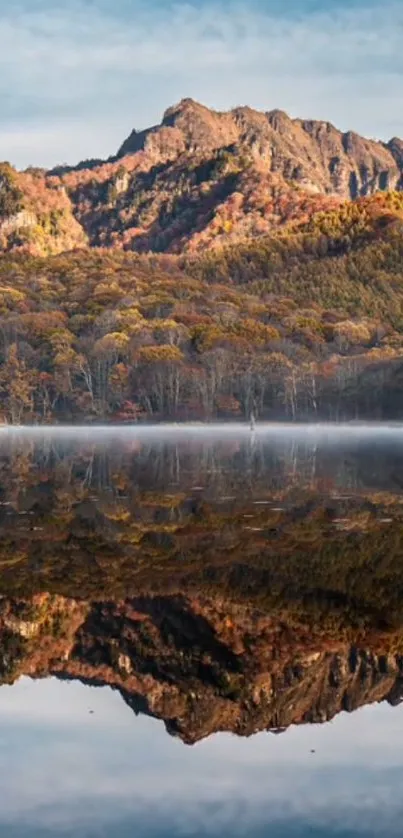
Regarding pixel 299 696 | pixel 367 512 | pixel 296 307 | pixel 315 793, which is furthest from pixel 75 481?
pixel 296 307

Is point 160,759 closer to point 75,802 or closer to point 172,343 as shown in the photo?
point 75,802

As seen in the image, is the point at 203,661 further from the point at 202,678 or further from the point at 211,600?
the point at 211,600

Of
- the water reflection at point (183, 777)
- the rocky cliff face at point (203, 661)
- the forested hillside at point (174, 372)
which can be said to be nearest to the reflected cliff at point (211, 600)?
the rocky cliff face at point (203, 661)

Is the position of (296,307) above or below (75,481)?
above

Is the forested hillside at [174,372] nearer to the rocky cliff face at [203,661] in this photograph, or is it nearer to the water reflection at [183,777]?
the rocky cliff face at [203,661]

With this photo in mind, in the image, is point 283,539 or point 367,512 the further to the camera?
point 367,512

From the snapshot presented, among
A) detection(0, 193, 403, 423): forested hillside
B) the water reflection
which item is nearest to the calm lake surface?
the water reflection

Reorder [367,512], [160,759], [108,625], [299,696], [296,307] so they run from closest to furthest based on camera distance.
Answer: [160,759] < [299,696] < [108,625] < [367,512] < [296,307]
